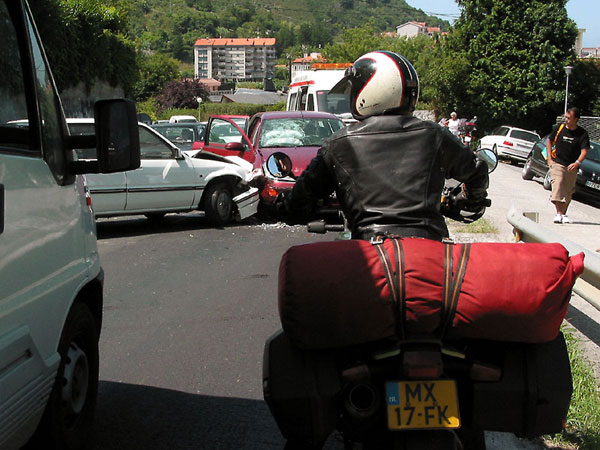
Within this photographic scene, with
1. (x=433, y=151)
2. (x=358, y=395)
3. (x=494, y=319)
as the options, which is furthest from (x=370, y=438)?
(x=433, y=151)

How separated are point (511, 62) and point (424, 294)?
149 feet

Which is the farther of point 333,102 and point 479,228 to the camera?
point 333,102

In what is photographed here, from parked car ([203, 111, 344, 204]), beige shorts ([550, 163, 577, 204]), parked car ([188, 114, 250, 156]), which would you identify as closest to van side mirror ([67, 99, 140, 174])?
Result: parked car ([203, 111, 344, 204])

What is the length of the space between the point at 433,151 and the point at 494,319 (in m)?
0.79

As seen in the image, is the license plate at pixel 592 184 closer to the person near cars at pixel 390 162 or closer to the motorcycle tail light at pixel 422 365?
the person near cars at pixel 390 162

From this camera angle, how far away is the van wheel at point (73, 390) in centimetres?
320

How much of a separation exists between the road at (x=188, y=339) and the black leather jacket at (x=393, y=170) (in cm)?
161

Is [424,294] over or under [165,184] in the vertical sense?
over

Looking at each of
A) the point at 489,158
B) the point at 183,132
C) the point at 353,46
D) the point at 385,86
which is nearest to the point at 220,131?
the point at 183,132

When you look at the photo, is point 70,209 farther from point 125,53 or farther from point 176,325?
point 125,53

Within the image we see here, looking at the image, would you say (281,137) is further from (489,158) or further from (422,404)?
(422,404)

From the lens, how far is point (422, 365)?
A: 2369 millimetres

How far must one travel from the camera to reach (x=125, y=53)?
103 ft

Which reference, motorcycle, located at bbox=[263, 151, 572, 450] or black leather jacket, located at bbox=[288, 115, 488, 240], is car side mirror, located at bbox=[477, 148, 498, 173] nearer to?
black leather jacket, located at bbox=[288, 115, 488, 240]
